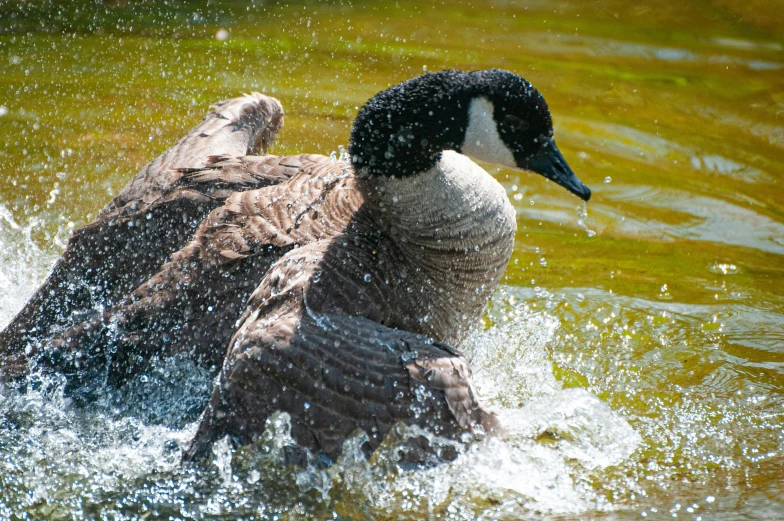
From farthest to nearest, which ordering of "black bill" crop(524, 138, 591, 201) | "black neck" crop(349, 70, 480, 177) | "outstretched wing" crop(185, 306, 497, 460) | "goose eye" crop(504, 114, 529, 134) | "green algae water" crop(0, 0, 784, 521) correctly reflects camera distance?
"black bill" crop(524, 138, 591, 201), "goose eye" crop(504, 114, 529, 134), "black neck" crop(349, 70, 480, 177), "green algae water" crop(0, 0, 784, 521), "outstretched wing" crop(185, 306, 497, 460)

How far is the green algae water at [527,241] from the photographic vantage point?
451cm

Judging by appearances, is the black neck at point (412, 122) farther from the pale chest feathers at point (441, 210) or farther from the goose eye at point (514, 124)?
the goose eye at point (514, 124)

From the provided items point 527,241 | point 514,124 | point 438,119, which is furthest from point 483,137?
point 527,241

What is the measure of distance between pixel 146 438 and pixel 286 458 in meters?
0.96

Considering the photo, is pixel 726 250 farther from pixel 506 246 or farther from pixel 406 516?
pixel 406 516

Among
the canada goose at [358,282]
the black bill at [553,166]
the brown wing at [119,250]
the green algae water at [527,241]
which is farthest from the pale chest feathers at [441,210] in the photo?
the brown wing at [119,250]

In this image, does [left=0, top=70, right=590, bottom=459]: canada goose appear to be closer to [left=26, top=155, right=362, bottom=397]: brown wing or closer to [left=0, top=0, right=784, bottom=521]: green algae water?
[left=26, top=155, right=362, bottom=397]: brown wing

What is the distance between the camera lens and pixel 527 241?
295 inches

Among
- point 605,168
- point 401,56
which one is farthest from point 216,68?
point 605,168

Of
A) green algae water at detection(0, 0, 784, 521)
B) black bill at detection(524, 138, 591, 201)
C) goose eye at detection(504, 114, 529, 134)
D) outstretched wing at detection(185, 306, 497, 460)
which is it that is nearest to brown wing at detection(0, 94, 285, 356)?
green algae water at detection(0, 0, 784, 521)

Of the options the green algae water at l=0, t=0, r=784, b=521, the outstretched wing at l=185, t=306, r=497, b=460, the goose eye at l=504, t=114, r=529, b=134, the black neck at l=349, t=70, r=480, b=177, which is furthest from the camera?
the goose eye at l=504, t=114, r=529, b=134

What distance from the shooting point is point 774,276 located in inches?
271

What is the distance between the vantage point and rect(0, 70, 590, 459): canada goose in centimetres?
414

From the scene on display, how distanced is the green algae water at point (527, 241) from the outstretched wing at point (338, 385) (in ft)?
0.45
